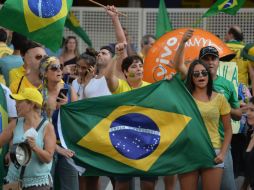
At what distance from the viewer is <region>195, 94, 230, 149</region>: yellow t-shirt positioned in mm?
9867

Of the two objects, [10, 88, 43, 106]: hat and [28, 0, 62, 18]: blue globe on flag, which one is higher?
[28, 0, 62, 18]: blue globe on flag

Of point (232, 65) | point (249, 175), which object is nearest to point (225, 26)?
point (232, 65)

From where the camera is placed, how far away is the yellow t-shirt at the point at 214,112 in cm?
987

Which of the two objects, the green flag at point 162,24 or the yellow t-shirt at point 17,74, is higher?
the yellow t-shirt at point 17,74

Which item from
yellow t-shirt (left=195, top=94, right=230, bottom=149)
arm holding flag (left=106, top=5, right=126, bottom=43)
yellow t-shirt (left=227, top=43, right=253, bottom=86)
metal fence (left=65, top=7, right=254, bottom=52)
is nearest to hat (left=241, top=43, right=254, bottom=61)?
yellow t-shirt (left=227, top=43, right=253, bottom=86)

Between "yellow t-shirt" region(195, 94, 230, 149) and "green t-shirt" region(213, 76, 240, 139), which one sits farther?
"green t-shirt" region(213, 76, 240, 139)

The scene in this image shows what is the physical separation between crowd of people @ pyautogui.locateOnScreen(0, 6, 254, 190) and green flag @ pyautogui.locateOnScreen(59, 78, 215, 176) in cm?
11

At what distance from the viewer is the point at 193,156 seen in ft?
32.4

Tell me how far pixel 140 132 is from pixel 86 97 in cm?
113

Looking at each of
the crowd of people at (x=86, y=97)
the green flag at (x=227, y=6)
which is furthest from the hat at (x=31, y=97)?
the green flag at (x=227, y=6)

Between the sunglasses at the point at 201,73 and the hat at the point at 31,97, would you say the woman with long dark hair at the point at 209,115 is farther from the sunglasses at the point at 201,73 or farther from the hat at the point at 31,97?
the hat at the point at 31,97

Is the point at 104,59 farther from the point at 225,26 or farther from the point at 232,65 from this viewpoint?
the point at 225,26

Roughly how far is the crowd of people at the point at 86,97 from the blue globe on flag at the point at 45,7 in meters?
0.35

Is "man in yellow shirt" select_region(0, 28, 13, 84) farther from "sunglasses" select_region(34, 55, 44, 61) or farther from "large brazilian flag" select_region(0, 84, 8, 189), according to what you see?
"large brazilian flag" select_region(0, 84, 8, 189)
